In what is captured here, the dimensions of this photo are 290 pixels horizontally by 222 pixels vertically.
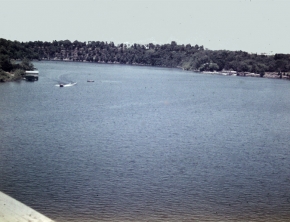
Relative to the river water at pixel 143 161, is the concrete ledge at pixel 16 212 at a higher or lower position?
higher

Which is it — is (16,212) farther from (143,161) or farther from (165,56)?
(165,56)

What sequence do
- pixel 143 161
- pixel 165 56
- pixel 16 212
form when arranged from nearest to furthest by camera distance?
pixel 16 212 < pixel 143 161 < pixel 165 56

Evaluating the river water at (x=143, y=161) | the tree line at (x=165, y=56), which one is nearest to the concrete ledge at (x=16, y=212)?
the river water at (x=143, y=161)

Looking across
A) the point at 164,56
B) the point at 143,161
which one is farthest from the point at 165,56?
the point at 143,161

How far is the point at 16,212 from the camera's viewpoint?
888cm

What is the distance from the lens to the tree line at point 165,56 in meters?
71.3

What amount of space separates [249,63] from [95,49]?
38607 millimetres

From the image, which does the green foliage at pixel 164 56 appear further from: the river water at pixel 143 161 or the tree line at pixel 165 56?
the river water at pixel 143 161

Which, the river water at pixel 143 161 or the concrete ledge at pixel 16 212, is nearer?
the concrete ledge at pixel 16 212

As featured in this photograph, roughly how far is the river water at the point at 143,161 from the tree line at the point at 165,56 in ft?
156

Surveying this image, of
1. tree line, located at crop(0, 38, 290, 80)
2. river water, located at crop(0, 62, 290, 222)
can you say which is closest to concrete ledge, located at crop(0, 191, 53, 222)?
river water, located at crop(0, 62, 290, 222)

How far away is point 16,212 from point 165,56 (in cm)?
8594

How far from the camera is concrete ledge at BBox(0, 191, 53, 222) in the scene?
8484mm

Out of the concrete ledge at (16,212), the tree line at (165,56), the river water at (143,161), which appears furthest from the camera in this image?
the tree line at (165,56)
